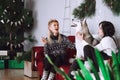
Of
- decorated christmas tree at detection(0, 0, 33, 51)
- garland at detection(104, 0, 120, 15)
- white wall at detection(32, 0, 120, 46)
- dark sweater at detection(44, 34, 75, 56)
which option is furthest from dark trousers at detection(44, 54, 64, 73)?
decorated christmas tree at detection(0, 0, 33, 51)

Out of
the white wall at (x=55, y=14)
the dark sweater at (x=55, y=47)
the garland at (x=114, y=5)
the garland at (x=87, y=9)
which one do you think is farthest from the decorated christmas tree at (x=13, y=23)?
the garland at (x=114, y=5)

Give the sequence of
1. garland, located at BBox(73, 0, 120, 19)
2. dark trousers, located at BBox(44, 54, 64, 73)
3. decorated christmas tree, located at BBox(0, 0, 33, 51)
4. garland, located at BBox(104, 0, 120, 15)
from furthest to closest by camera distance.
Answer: decorated christmas tree, located at BBox(0, 0, 33, 51), dark trousers, located at BBox(44, 54, 64, 73), garland, located at BBox(73, 0, 120, 19), garland, located at BBox(104, 0, 120, 15)

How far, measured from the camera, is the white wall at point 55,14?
3.83 meters

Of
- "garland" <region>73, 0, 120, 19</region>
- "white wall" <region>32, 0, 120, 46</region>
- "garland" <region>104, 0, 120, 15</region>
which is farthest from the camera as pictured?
"white wall" <region>32, 0, 120, 46</region>

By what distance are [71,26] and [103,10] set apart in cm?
139

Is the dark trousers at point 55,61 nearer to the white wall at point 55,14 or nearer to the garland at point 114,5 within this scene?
the white wall at point 55,14

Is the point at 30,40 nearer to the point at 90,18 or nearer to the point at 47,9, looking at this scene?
the point at 47,9

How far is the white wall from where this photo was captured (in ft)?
12.6

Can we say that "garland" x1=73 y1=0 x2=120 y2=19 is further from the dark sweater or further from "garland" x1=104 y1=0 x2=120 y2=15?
the dark sweater

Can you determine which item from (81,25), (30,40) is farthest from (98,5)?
(30,40)

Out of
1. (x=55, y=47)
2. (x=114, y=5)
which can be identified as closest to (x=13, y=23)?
(x=55, y=47)

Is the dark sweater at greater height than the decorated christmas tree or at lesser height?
lesser

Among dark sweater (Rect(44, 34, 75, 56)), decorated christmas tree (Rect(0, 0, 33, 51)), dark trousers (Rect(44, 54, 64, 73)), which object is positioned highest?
decorated christmas tree (Rect(0, 0, 33, 51))

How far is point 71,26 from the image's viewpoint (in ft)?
17.1
